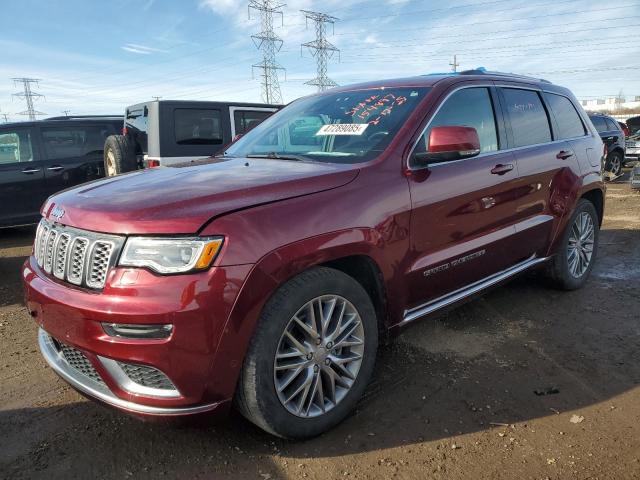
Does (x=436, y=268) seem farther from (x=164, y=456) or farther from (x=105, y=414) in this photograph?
(x=105, y=414)

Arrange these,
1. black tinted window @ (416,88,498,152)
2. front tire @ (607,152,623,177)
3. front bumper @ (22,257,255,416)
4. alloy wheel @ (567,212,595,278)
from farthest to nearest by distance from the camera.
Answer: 1. front tire @ (607,152,623,177)
2. alloy wheel @ (567,212,595,278)
3. black tinted window @ (416,88,498,152)
4. front bumper @ (22,257,255,416)

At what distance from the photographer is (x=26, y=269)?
263cm

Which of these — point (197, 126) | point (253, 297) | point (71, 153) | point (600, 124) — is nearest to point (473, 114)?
point (253, 297)

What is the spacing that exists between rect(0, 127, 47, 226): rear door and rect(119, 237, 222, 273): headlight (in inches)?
250

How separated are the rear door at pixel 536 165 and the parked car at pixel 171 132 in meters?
4.41

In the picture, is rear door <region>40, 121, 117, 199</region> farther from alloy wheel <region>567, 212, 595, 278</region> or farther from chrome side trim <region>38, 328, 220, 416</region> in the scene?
alloy wheel <region>567, 212, 595, 278</region>

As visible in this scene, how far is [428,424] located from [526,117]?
2609 millimetres

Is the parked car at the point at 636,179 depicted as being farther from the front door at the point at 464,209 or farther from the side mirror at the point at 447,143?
the side mirror at the point at 447,143

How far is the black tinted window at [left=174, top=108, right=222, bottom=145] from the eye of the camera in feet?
24.1

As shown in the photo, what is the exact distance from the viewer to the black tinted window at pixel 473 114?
319cm

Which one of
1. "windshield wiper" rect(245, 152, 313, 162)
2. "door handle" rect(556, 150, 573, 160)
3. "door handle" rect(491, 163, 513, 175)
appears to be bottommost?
"door handle" rect(491, 163, 513, 175)

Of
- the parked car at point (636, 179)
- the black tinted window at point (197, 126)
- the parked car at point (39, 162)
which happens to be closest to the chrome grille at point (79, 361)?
the black tinted window at point (197, 126)

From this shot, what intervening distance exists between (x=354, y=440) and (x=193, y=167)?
71.4 inches

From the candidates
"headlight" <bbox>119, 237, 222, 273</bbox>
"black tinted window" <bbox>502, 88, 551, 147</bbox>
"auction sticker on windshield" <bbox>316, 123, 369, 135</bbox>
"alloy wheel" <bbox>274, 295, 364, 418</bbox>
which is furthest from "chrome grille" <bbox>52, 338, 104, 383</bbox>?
"black tinted window" <bbox>502, 88, 551, 147</bbox>
